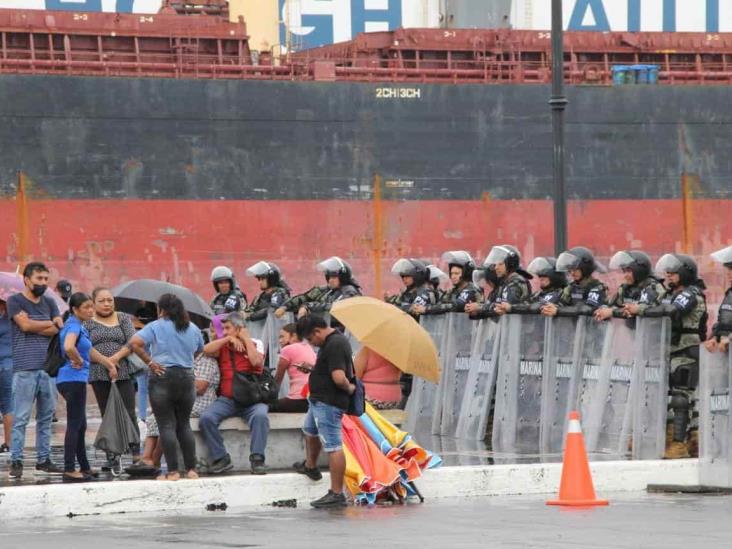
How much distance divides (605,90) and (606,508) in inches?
1405

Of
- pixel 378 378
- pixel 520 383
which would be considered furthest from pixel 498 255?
pixel 378 378

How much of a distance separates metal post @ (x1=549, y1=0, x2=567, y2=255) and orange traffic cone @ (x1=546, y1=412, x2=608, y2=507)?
19.2 feet

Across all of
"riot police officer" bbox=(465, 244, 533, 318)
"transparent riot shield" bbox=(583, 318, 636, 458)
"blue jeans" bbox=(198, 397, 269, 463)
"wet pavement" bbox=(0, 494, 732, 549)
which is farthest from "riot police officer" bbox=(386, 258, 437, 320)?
"wet pavement" bbox=(0, 494, 732, 549)

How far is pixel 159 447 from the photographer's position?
1096cm

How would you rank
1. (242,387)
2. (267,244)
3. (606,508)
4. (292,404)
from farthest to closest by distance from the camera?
(267,244)
(292,404)
(242,387)
(606,508)

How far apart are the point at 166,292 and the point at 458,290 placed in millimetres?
2814

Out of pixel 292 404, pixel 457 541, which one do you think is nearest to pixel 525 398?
pixel 292 404

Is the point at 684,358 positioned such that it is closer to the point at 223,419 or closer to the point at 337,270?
the point at 223,419

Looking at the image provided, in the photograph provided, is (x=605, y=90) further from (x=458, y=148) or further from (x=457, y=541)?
(x=457, y=541)

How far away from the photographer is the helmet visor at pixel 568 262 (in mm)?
13891

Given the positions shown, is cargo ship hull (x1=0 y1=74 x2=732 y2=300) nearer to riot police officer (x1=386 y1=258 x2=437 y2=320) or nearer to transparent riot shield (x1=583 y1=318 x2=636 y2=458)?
riot police officer (x1=386 y1=258 x2=437 y2=320)

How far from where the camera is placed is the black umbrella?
1393cm

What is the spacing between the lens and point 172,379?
34.6ft

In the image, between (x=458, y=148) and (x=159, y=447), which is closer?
(x=159, y=447)
